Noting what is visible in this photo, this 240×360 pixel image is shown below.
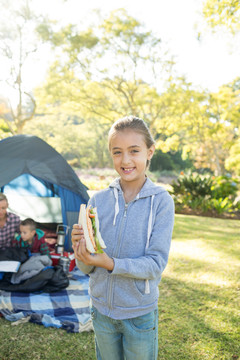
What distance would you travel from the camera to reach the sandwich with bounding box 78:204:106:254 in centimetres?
126

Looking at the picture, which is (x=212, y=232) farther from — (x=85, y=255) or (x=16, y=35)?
(x=16, y=35)

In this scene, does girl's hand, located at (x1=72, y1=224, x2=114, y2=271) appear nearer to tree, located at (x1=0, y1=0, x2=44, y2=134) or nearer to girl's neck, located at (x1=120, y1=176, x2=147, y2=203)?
girl's neck, located at (x1=120, y1=176, x2=147, y2=203)

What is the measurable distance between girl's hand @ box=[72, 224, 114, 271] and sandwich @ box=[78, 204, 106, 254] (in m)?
0.02

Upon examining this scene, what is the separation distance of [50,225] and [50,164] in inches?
69.6

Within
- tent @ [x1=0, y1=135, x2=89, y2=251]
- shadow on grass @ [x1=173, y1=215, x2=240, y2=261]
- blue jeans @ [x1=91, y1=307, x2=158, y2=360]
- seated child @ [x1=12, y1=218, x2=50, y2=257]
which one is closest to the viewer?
blue jeans @ [x1=91, y1=307, x2=158, y2=360]

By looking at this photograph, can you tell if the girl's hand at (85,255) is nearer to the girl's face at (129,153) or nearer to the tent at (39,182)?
the girl's face at (129,153)

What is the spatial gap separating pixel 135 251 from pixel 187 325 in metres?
2.09

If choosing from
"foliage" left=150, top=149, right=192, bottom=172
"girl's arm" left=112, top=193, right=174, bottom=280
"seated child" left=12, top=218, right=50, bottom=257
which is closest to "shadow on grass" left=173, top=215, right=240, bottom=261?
"seated child" left=12, top=218, right=50, bottom=257

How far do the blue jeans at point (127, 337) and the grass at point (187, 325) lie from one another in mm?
1236

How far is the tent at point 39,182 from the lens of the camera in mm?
4223

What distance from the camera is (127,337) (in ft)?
4.52

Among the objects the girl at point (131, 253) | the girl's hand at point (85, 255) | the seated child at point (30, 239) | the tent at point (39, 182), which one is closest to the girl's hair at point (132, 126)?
the girl at point (131, 253)

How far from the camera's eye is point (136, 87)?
46.7ft

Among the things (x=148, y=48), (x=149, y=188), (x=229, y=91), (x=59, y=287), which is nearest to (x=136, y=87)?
(x=148, y=48)
